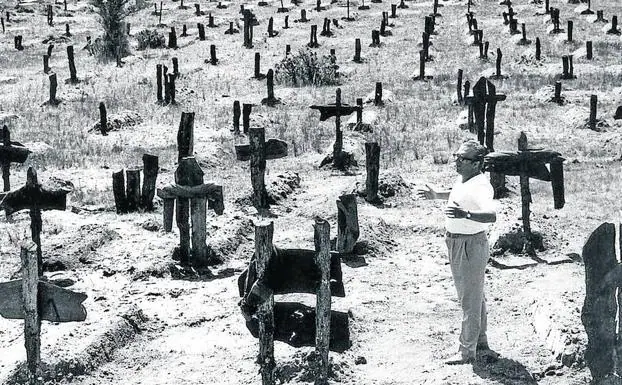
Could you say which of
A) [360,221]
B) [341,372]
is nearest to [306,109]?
[360,221]

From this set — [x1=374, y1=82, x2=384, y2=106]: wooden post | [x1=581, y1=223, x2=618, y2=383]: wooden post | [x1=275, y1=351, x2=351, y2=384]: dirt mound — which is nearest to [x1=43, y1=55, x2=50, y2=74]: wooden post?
[x1=374, y1=82, x2=384, y2=106]: wooden post

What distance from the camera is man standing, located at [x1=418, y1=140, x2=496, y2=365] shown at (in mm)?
7480

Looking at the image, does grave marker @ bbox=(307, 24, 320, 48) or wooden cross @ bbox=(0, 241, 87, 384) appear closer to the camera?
wooden cross @ bbox=(0, 241, 87, 384)

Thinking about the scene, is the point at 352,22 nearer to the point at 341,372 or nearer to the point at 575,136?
the point at 575,136

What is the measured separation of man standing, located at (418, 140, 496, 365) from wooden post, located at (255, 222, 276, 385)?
5.21 feet

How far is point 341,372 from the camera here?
8.27 m

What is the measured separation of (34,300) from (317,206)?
313 inches

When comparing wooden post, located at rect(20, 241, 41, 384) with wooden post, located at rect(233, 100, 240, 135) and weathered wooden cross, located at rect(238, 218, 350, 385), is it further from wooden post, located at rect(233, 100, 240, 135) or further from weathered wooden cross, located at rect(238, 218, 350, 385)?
wooden post, located at rect(233, 100, 240, 135)

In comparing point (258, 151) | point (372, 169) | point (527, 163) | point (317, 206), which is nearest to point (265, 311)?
point (527, 163)

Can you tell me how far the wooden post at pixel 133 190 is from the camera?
14434 millimetres

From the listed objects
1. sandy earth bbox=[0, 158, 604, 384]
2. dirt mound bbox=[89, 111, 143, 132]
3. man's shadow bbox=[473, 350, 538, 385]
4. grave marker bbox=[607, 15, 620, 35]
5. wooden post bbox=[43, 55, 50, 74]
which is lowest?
sandy earth bbox=[0, 158, 604, 384]

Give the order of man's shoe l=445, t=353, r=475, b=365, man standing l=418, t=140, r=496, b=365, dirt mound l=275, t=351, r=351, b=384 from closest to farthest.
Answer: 1. man standing l=418, t=140, r=496, b=365
2. man's shoe l=445, t=353, r=475, b=365
3. dirt mound l=275, t=351, r=351, b=384

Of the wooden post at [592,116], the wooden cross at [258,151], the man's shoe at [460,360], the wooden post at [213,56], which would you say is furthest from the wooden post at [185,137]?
the wooden post at [213,56]

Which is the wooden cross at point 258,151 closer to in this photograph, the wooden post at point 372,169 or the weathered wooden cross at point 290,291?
the wooden post at point 372,169
